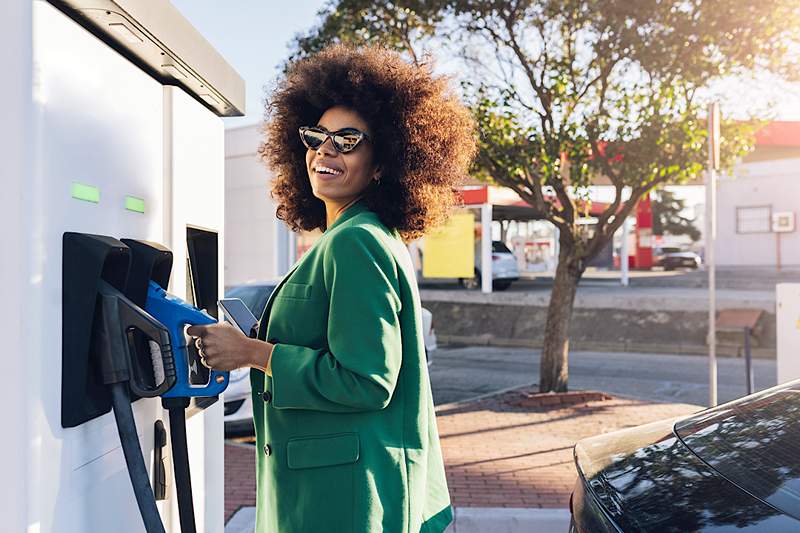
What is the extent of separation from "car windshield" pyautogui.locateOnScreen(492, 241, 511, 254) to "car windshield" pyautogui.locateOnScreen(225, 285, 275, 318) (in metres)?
10.5

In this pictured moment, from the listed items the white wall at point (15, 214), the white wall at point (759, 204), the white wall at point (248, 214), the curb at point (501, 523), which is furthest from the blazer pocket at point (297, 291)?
the white wall at point (759, 204)

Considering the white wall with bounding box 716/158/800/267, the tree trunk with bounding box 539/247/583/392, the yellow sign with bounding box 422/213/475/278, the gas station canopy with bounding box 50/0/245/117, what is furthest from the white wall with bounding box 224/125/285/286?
the white wall with bounding box 716/158/800/267

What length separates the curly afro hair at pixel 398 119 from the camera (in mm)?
2041

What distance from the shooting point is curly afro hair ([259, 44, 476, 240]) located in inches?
80.4

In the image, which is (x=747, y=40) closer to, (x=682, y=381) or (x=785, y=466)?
(x=682, y=381)

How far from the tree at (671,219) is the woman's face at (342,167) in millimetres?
48542

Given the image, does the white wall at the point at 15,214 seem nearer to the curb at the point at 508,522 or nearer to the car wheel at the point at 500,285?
the curb at the point at 508,522

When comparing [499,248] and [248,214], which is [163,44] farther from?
[499,248]

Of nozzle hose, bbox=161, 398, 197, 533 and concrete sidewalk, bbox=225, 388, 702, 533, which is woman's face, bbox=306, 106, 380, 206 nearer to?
nozzle hose, bbox=161, 398, 197, 533

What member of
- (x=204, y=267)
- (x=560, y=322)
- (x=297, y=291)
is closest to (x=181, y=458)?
(x=297, y=291)

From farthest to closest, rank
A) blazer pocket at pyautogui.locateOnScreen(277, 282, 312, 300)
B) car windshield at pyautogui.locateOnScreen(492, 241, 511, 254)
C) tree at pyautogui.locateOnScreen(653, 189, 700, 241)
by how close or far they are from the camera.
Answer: tree at pyautogui.locateOnScreen(653, 189, 700, 241) < car windshield at pyautogui.locateOnScreen(492, 241, 511, 254) < blazer pocket at pyautogui.locateOnScreen(277, 282, 312, 300)

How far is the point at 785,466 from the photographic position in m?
1.86

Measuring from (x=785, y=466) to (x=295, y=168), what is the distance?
160 cm

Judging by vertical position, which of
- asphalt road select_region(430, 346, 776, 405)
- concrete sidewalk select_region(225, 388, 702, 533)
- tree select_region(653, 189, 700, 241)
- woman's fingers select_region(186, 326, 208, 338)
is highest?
tree select_region(653, 189, 700, 241)
